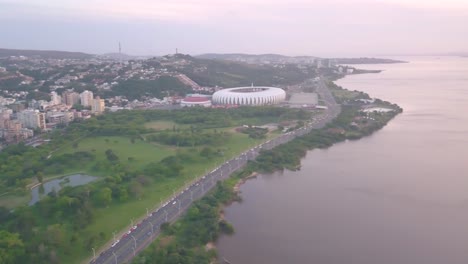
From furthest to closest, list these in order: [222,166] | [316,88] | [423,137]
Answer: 1. [316,88]
2. [423,137]
3. [222,166]

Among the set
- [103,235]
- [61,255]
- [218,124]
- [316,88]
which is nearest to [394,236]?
[103,235]

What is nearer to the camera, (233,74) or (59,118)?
(59,118)

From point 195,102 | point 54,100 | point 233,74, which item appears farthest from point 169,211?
point 233,74

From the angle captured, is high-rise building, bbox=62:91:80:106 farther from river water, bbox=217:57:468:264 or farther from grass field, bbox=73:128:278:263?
river water, bbox=217:57:468:264

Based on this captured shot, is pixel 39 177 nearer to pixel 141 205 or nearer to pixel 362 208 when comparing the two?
pixel 141 205

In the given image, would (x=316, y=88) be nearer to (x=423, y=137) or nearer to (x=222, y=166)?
(x=423, y=137)
